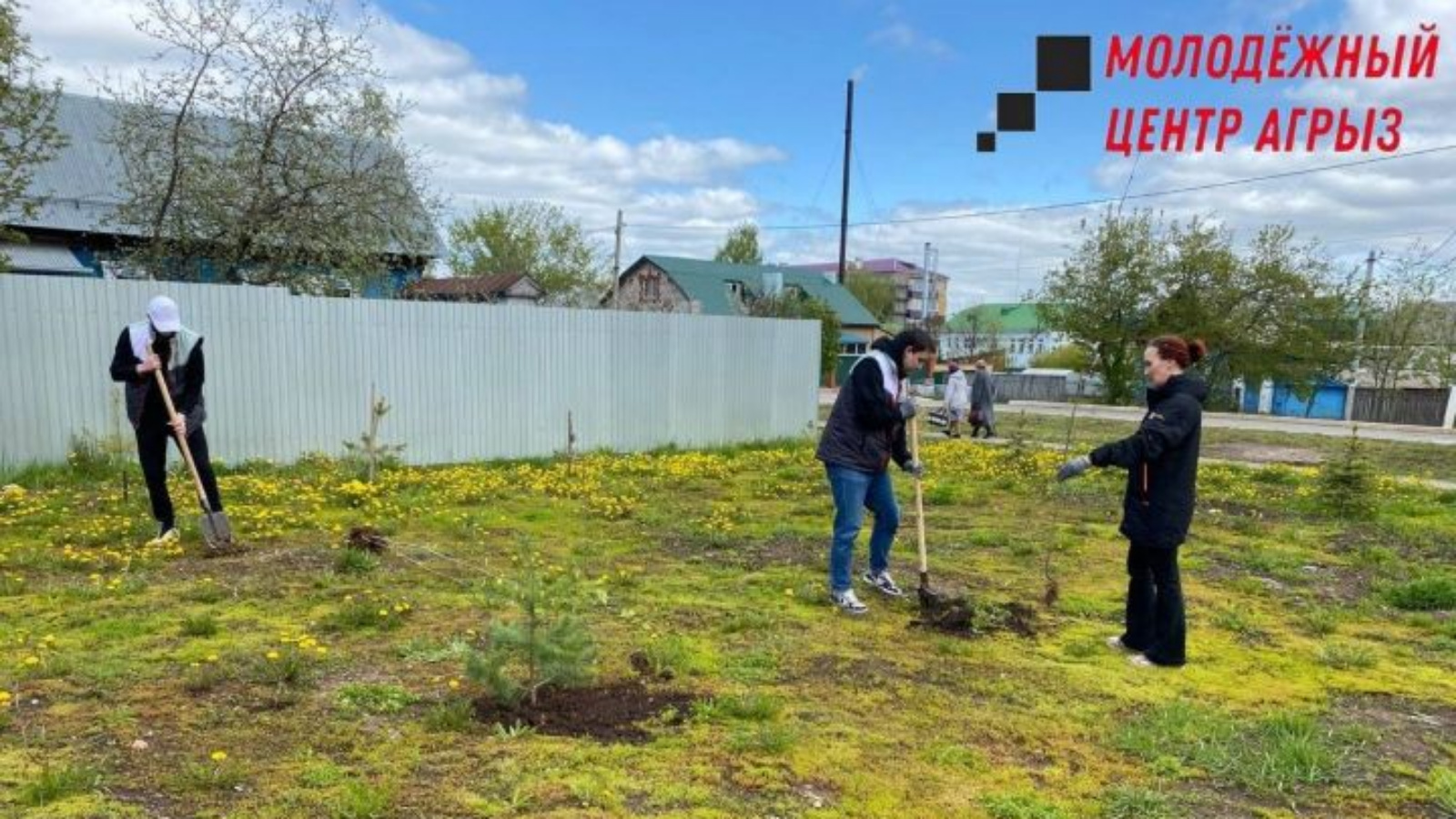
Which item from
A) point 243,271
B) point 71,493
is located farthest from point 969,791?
point 243,271

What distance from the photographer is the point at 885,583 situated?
6191 millimetres

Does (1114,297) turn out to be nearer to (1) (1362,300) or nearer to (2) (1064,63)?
(1) (1362,300)

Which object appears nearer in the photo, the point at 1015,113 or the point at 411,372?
the point at 1015,113

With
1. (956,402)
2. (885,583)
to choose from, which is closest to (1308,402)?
(956,402)

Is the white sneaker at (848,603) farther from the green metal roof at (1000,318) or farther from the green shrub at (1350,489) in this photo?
the green metal roof at (1000,318)

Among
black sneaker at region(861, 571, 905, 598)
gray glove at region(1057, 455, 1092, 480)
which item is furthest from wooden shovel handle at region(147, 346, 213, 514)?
gray glove at region(1057, 455, 1092, 480)

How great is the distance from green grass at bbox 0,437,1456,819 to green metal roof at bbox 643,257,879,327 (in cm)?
4496

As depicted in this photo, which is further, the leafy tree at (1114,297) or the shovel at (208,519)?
the leafy tree at (1114,297)

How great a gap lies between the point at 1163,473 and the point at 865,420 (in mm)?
1668

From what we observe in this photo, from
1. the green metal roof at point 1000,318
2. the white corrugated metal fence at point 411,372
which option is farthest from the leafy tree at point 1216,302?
the green metal roof at point 1000,318

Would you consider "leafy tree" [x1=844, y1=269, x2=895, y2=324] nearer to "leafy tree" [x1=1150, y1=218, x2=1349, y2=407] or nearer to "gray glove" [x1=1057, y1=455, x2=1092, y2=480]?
"leafy tree" [x1=1150, y1=218, x2=1349, y2=407]

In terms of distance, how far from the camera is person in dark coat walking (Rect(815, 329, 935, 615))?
557cm

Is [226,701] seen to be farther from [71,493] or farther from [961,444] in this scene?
[961,444]

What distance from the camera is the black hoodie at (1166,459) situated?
4652 mm
